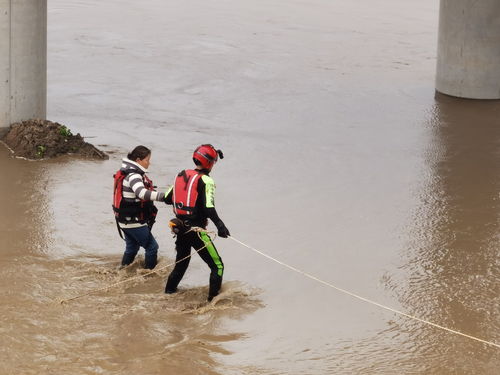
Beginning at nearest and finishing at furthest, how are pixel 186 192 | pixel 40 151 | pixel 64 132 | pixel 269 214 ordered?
pixel 186 192, pixel 269 214, pixel 40 151, pixel 64 132

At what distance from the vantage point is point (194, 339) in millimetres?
8586

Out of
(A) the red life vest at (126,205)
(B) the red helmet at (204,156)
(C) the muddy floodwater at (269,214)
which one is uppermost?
(B) the red helmet at (204,156)

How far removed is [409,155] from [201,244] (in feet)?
22.7

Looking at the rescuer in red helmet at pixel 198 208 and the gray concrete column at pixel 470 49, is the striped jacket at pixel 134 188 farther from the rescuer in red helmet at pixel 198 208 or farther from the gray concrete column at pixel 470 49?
the gray concrete column at pixel 470 49

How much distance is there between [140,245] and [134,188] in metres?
Answer: 0.77

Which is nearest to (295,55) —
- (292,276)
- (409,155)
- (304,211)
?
(409,155)

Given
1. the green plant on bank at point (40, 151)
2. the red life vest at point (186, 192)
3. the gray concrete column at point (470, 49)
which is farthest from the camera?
the gray concrete column at point (470, 49)

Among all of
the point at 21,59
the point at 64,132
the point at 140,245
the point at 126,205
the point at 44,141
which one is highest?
the point at 21,59

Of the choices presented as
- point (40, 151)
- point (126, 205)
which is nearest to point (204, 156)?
point (126, 205)

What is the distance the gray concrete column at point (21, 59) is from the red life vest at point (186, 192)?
6.28 meters

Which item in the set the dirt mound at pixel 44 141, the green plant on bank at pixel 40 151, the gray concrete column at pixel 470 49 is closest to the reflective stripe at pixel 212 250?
the dirt mound at pixel 44 141

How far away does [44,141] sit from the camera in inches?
568

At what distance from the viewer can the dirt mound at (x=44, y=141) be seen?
14.2 metres

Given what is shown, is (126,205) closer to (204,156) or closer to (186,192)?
(186,192)
